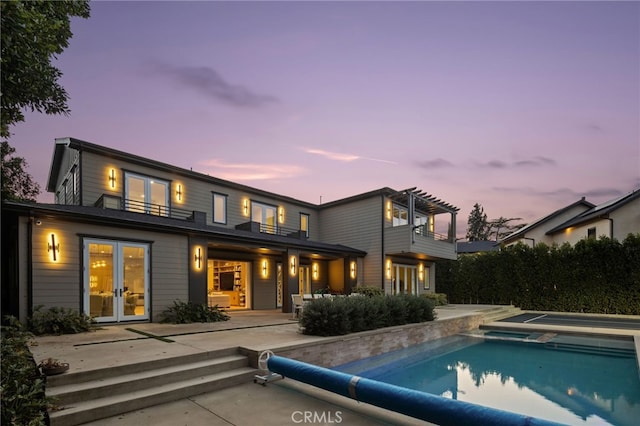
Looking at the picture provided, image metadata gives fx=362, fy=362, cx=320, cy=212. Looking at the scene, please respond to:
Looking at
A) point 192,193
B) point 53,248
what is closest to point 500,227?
point 192,193

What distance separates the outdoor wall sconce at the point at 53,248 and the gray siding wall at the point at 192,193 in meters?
3.34

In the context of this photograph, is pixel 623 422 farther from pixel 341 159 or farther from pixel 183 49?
pixel 341 159

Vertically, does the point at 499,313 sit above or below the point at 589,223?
below

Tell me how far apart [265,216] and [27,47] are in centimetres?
1453

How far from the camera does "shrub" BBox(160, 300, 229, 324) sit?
11125 millimetres

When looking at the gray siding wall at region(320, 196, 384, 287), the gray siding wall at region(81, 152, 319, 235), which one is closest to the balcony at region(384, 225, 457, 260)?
the gray siding wall at region(320, 196, 384, 287)

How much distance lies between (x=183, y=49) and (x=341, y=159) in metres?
10.7

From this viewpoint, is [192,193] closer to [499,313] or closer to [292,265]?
[292,265]

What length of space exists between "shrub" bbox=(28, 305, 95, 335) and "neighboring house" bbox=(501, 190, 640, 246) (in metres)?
22.0

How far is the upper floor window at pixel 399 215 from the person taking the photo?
65.9 ft

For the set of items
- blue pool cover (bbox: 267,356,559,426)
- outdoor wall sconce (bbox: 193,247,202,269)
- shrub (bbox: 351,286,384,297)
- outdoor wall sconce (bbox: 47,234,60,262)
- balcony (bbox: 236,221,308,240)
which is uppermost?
balcony (bbox: 236,221,308,240)

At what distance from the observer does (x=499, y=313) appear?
1719 centimetres

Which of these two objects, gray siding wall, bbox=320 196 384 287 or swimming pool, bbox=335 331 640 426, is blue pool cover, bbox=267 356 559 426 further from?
gray siding wall, bbox=320 196 384 287

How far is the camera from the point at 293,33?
1248 centimetres
